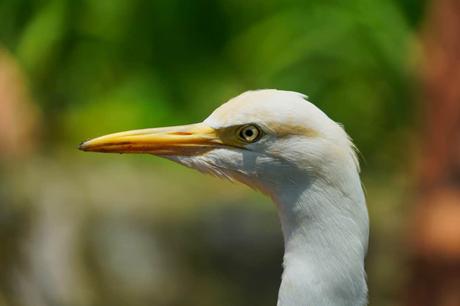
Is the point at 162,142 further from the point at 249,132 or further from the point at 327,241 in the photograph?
the point at 327,241

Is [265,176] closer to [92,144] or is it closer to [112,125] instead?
[92,144]

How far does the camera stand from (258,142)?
10.6ft

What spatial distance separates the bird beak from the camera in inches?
128

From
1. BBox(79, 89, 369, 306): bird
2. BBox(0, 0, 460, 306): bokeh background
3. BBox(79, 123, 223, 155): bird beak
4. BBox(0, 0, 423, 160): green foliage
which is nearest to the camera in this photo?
BBox(79, 89, 369, 306): bird

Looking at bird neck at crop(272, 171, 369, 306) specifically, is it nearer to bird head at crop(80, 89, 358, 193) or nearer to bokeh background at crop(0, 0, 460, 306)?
bird head at crop(80, 89, 358, 193)

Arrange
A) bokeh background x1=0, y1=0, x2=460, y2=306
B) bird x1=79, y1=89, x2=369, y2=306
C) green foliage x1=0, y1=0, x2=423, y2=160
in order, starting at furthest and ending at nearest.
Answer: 1. green foliage x1=0, y1=0, x2=423, y2=160
2. bokeh background x1=0, y1=0, x2=460, y2=306
3. bird x1=79, y1=89, x2=369, y2=306

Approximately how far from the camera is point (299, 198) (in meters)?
3.18

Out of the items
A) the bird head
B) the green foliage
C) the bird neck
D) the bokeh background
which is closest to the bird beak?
the bird head

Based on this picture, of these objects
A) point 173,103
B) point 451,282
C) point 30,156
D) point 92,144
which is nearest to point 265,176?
point 92,144

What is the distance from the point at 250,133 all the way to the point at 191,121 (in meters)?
4.34

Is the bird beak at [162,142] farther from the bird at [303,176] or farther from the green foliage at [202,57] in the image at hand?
the green foliage at [202,57]

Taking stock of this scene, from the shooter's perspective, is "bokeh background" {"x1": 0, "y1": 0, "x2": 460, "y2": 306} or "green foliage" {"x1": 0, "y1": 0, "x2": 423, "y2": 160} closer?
"bokeh background" {"x1": 0, "y1": 0, "x2": 460, "y2": 306}

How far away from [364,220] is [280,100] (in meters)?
0.35

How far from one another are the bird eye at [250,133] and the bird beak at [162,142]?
7 centimetres
